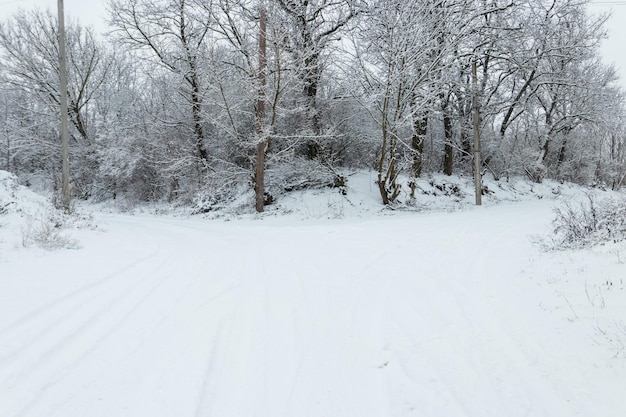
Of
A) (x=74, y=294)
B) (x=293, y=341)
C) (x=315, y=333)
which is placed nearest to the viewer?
(x=293, y=341)

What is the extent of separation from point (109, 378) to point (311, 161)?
13.3 m

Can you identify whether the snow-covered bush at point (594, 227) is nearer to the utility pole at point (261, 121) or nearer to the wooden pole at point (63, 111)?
the utility pole at point (261, 121)

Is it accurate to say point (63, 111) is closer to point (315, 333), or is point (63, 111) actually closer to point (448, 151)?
point (315, 333)

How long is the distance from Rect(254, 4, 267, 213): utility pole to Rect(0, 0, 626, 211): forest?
0.19 feet

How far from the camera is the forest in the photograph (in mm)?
13172

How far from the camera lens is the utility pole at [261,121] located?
13367mm

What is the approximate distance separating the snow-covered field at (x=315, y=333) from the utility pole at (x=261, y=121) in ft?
28.0

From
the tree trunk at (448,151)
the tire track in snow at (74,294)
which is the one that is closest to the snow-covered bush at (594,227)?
the tire track in snow at (74,294)

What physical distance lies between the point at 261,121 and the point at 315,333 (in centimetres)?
1194

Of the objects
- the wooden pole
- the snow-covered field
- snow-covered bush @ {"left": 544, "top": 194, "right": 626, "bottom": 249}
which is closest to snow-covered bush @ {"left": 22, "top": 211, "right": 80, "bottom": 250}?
the snow-covered field

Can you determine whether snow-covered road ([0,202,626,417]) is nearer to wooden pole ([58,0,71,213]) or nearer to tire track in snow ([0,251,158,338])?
tire track in snow ([0,251,158,338])

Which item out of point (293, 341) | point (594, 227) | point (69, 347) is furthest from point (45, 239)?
point (594, 227)

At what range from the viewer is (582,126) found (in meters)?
27.6

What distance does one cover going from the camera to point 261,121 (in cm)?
1415
